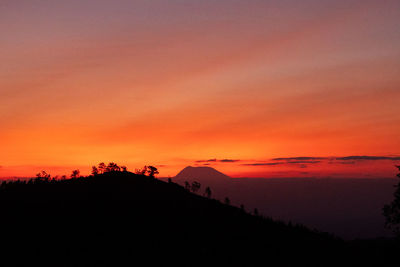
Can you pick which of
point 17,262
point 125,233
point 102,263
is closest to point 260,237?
point 125,233

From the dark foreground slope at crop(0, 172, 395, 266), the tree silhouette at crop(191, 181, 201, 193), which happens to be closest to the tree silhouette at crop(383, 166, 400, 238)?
the dark foreground slope at crop(0, 172, 395, 266)

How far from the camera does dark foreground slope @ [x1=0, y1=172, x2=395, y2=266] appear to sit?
4300 cm

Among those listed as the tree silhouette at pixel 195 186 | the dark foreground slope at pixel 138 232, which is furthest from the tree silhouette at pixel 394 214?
the tree silhouette at pixel 195 186

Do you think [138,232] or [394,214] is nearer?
[138,232]

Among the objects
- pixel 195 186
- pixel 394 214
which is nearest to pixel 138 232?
pixel 394 214

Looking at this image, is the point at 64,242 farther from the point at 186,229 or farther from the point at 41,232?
the point at 186,229

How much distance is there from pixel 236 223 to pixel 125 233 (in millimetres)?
25159

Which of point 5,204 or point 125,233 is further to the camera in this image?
point 5,204

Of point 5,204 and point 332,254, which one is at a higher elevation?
point 5,204

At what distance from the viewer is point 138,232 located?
50.9 meters

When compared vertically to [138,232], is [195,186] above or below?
above

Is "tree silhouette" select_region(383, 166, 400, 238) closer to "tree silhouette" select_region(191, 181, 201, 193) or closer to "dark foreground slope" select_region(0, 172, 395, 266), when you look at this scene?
"dark foreground slope" select_region(0, 172, 395, 266)

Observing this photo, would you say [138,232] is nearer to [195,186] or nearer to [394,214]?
[394,214]

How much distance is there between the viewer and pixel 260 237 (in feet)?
200
